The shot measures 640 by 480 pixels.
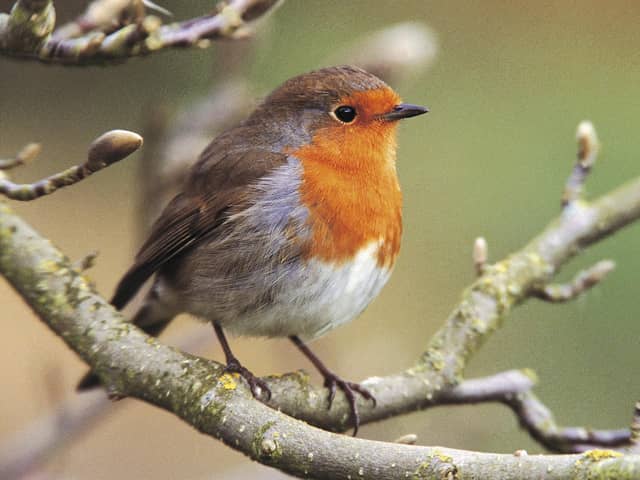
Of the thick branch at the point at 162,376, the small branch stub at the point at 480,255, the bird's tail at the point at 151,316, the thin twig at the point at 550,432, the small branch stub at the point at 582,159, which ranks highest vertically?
the small branch stub at the point at 582,159

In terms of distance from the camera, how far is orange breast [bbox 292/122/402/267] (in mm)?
2861

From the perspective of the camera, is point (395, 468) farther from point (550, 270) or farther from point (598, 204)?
point (598, 204)

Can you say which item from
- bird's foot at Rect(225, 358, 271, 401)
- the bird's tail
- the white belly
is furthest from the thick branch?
the bird's tail

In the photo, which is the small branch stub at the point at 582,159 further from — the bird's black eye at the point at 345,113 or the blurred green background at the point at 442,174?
the blurred green background at the point at 442,174

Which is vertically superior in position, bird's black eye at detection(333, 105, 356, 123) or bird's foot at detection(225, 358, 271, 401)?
bird's black eye at detection(333, 105, 356, 123)

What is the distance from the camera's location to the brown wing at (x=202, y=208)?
3.05 m

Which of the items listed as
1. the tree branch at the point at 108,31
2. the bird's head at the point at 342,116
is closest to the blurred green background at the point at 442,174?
the bird's head at the point at 342,116

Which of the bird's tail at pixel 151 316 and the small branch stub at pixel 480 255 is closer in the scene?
the small branch stub at pixel 480 255

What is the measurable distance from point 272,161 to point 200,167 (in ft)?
0.91

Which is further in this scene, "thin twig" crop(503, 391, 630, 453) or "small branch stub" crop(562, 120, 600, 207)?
"small branch stub" crop(562, 120, 600, 207)

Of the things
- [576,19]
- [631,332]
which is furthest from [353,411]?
[576,19]

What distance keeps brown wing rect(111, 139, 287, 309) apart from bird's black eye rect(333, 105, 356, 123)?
238 mm

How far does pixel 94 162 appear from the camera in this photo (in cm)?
192

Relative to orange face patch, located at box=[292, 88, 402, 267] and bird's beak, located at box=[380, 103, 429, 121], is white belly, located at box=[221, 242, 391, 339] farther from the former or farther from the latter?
bird's beak, located at box=[380, 103, 429, 121]
